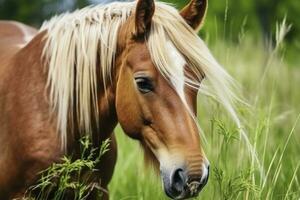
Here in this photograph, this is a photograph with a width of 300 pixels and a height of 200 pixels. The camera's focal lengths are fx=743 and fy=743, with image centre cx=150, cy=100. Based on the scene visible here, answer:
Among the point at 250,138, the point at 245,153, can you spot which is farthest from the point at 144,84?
the point at 245,153

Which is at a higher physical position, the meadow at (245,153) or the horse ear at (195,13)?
the horse ear at (195,13)

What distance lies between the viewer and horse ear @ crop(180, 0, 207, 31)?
3559 millimetres

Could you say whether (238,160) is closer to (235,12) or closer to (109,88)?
(109,88)

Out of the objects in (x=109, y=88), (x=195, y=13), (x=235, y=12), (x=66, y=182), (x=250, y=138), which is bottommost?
(x=235, y=12)

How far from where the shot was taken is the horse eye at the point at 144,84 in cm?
327

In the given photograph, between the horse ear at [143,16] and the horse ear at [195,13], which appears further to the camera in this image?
the horse ear at [195,13]

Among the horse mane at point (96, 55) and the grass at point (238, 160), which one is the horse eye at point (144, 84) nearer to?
the horse mane at point (96, 55)

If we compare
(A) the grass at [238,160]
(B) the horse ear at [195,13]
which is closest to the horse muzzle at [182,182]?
(A) the grass at [238,160]

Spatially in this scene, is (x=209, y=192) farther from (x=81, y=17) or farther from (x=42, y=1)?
(x=42, y=1)

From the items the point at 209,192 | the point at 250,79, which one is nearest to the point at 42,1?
the point at 250,79

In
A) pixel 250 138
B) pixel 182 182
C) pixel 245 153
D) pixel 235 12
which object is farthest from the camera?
pixel 235 12

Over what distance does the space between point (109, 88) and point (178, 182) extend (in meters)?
0.68

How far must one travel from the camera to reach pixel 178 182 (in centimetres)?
308

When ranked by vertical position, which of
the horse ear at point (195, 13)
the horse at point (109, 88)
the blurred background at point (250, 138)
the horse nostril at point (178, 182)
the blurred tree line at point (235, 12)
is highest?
the horse ear at point (195, 13)
